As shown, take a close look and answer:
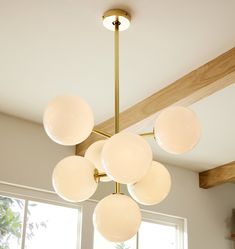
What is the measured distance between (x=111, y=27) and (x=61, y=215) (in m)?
1.82

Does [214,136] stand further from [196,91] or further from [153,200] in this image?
[153,200]

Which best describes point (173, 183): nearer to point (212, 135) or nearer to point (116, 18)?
point (212, 135)

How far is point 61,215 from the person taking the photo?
375 cm

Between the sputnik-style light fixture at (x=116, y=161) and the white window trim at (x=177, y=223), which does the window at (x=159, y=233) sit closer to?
the white window trim at (x=177, y=223)

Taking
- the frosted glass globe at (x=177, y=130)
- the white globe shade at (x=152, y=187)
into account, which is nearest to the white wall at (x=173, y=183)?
the white globe shade at (x=152, y=187)

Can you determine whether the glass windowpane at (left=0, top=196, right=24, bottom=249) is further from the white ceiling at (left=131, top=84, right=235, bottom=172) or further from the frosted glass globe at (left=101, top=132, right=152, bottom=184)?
the frosted glass globe at (left=101, top=132, right=152, bottom=184)

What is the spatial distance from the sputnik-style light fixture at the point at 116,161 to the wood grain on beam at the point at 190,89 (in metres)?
0.83

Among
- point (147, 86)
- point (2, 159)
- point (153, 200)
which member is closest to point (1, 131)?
point (2, 159)

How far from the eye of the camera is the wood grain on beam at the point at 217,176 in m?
→ 4.45

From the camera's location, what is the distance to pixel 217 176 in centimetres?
459

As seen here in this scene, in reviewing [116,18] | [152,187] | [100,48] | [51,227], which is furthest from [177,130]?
[51,227]

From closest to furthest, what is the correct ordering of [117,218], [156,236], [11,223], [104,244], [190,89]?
[117,218] < [190,89] < [11,223] < [104,244] < [156,236]

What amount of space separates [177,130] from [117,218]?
39cm

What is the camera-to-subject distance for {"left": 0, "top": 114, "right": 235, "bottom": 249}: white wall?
3.52 metres
